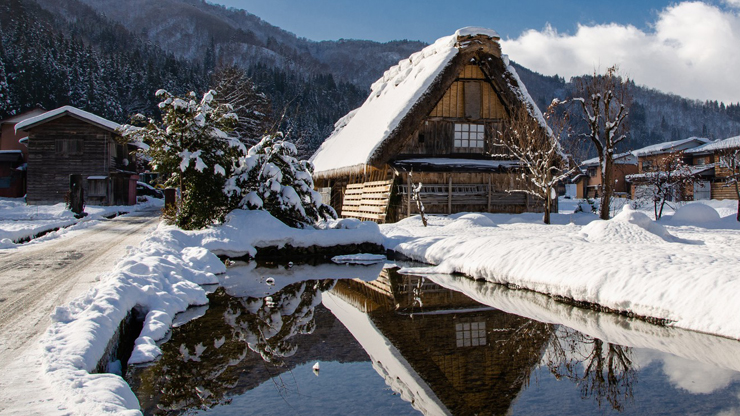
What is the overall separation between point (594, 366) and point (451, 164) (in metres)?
15.8

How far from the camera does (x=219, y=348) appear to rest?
234 inches

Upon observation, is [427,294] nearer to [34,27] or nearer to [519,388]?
[519,388]

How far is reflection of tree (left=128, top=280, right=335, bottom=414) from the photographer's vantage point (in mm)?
4582

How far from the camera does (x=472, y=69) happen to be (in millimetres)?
22047

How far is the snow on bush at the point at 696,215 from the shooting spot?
20.8m

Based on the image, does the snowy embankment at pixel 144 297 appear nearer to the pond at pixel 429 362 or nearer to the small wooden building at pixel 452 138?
the pond at pixel 429 362

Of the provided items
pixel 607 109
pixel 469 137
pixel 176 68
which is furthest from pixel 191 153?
pixel 176 68

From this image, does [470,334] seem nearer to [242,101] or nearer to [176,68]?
[242,101]

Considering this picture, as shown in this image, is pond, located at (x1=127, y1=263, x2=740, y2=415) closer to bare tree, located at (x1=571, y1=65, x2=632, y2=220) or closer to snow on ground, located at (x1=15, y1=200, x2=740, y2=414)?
snow on ground, located at (x1=15, y1=200, x2=740, y2=414)

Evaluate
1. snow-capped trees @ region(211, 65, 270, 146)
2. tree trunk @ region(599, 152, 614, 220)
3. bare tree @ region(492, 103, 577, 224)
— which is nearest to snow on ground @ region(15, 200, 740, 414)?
bare tree @ region(492, 103, 577, 224)

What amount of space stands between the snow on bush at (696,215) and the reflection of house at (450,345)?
16.4 meters

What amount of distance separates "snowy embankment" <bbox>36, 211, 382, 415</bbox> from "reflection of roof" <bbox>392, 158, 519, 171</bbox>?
20.8ft

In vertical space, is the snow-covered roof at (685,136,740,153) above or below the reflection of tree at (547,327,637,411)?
above

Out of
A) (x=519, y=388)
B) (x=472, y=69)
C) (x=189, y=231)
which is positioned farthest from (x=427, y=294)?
(x=472, y=69)
